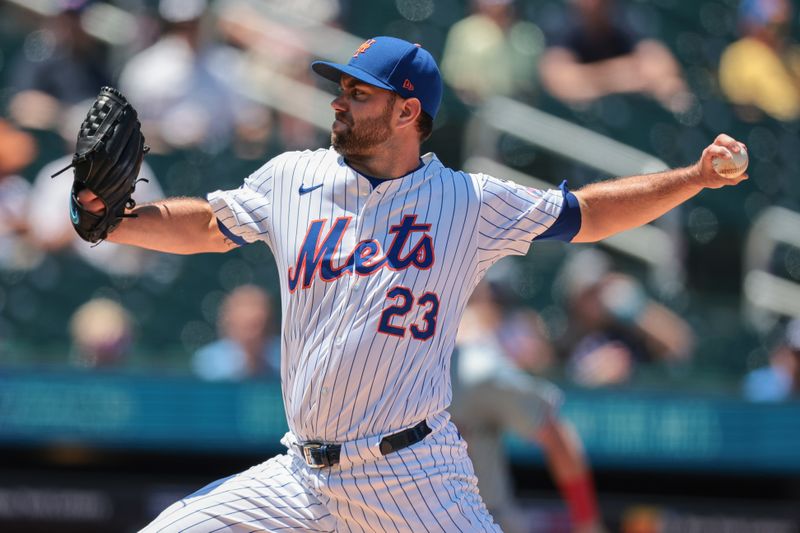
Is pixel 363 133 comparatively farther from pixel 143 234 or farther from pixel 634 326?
pixel 634 326

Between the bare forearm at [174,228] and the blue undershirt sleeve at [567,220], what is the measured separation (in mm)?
955

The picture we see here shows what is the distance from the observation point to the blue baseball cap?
3.59 metres

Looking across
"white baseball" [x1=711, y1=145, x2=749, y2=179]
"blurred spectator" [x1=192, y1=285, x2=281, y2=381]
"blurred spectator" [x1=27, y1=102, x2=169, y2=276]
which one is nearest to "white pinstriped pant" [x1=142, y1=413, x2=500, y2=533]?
"white baseball" [x1=711, y1=145, x2=749, y2=179]

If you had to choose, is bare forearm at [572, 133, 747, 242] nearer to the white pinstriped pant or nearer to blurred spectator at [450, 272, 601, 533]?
the white pinstriped pant

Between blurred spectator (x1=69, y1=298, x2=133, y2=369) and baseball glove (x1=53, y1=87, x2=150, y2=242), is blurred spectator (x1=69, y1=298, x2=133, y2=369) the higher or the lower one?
the lower one

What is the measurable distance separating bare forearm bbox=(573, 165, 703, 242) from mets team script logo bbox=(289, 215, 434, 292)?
0.47 m

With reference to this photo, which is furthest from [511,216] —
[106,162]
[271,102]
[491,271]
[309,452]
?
[271,102]

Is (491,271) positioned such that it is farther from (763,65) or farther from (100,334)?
(763,65)

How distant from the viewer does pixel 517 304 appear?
744 cm

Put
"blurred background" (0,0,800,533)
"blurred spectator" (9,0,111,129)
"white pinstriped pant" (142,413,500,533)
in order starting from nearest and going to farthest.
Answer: "white pinstriped pant" (142,413,500,533) → "blurred background" (0,0,800,533) → "blurred spectator" (9,0,111,129)

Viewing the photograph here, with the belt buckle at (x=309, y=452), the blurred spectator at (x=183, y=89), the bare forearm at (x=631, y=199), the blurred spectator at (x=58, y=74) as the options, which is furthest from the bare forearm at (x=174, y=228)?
the blurred spectator at (x=58, y=74)

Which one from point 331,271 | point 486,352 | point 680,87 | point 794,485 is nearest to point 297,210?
point 331,271

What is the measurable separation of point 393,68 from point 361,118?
17 centimetres

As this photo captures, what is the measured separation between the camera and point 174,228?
3699 mm
